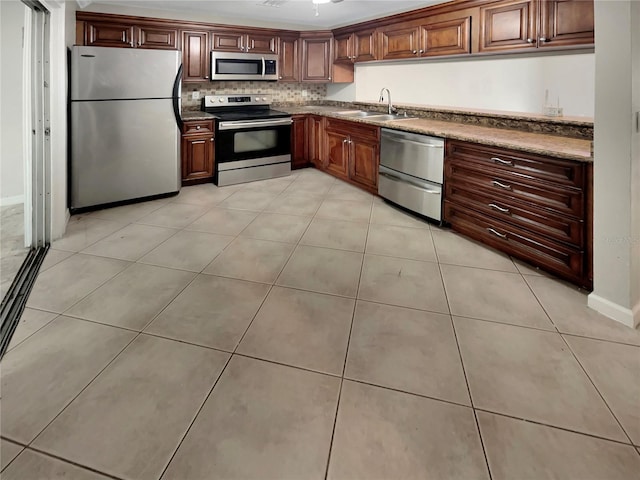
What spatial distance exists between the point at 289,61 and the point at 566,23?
3.52 metres

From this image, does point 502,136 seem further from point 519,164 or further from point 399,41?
point 399,41

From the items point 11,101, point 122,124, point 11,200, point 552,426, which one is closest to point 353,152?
point 122,124

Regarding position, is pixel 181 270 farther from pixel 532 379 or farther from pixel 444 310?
pixel 532 379

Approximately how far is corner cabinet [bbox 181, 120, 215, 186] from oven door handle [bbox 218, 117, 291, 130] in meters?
0.17

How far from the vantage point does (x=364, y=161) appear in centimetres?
434

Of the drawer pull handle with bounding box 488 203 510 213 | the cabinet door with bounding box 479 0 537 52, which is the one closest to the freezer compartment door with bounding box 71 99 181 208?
the cabinet door with bounding box 479 0 537 52

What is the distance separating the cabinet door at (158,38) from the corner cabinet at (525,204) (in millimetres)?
3373

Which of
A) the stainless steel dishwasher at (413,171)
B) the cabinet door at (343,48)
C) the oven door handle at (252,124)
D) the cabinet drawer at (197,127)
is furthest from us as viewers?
the cabinet door at (343,48)

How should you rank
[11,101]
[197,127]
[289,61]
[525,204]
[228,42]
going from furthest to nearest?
[289,61] → [228,42] → [197,127] → [11,101] → [525,204]

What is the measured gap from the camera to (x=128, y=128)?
375 centimetres

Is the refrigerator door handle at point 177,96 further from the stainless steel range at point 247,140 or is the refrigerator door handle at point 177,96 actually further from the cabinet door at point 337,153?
the cabinet door at point 337,153

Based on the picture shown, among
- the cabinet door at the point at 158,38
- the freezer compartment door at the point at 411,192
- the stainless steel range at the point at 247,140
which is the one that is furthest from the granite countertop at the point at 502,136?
the cabinet door at the point at 158,38

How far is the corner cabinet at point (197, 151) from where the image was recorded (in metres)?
4.39

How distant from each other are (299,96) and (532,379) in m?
5.25
